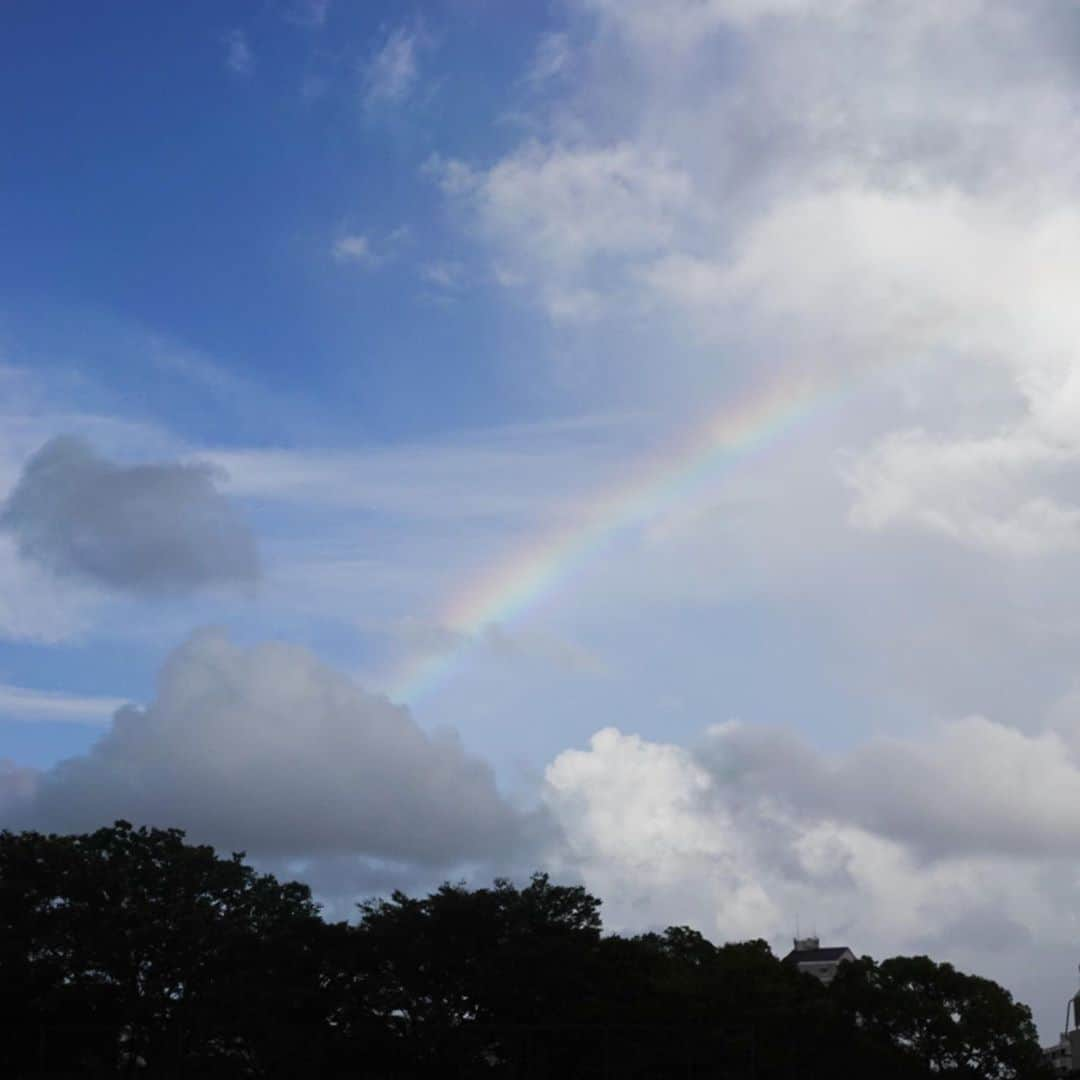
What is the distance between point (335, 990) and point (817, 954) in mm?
114205

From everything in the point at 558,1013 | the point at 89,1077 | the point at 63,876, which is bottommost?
the point at 89,1077

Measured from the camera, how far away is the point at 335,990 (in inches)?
2062

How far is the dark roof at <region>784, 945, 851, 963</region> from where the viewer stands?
153500 millimetres

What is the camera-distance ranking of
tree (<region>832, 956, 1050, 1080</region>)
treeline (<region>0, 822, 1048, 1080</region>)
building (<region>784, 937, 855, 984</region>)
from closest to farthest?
treeline (<region>0, 822, 1048, 1080</region>), tree (<region>832, 956, 1050, 1080</region>), building (<region>784, 937, 855, 984</region>)

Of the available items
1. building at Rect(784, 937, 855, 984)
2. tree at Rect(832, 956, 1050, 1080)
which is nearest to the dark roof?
building at Rect(784, 937, 855, 984)

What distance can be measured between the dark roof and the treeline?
95.6m

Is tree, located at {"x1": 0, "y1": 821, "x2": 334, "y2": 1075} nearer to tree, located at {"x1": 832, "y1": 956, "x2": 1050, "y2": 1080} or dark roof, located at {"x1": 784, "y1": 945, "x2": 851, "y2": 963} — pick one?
tree, located at {"x1": 832, "y1": 956, "x2": 1050, "y2": 1080}

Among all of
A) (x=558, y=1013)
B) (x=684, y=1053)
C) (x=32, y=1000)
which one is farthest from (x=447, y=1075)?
(x=32, y=1000)

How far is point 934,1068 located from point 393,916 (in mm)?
29301

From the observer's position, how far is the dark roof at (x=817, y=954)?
153500mm

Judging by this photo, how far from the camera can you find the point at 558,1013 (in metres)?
52.3

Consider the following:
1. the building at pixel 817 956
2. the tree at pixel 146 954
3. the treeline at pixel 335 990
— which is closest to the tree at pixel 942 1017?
the treeline at pixel 335 990

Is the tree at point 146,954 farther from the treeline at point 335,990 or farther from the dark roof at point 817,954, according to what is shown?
the dark roof at point 817,954

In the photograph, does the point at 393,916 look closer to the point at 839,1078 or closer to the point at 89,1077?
the point at 89,1077
